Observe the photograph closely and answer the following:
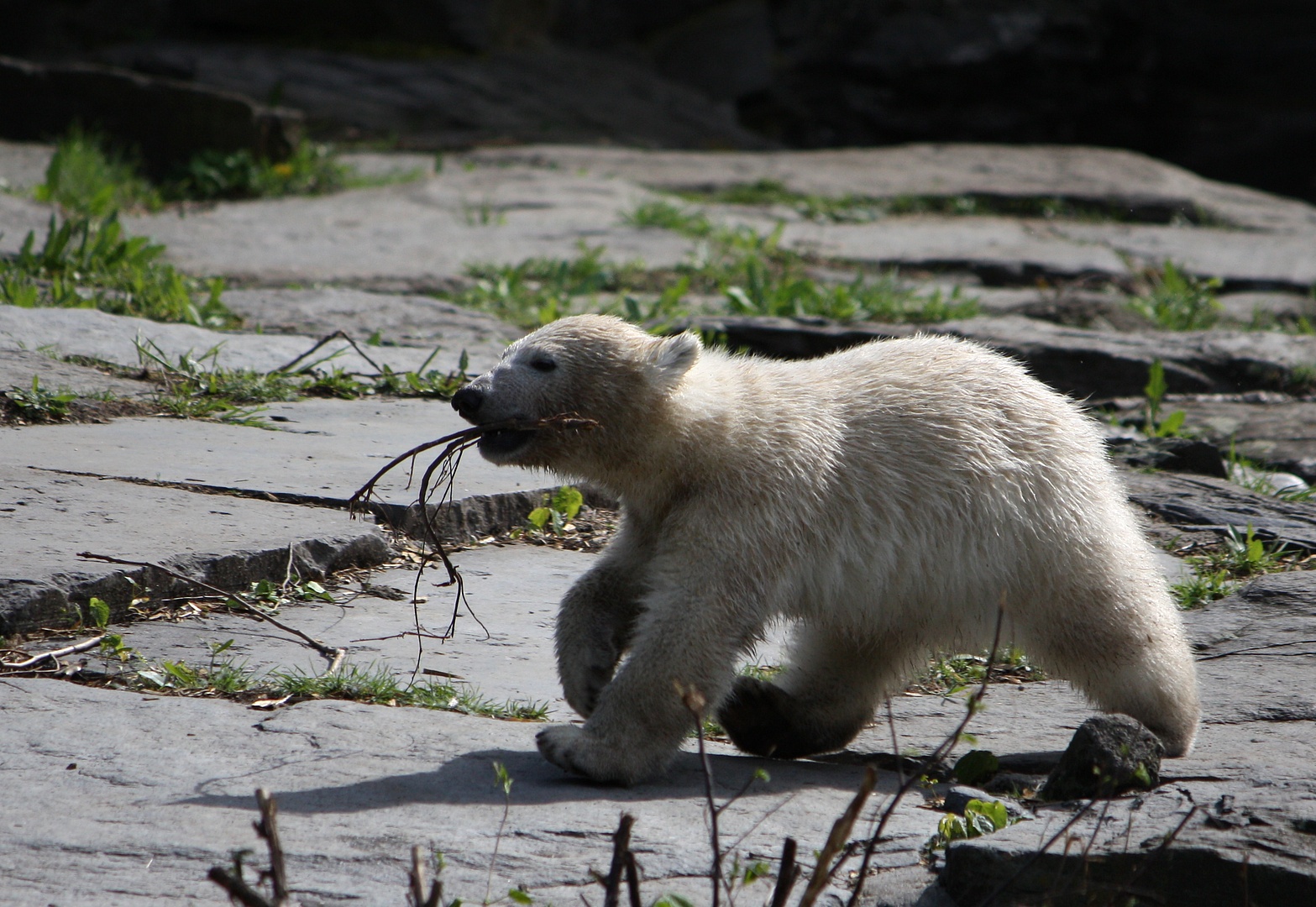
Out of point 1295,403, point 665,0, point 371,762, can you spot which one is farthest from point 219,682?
point 665,0

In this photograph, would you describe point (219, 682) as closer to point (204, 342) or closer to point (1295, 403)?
point (204, 342)

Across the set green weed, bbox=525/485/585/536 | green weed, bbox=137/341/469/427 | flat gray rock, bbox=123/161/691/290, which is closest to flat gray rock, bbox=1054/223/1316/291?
flat gray rock, bbox=123/161/691/290

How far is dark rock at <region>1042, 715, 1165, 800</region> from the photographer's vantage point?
8.86 feet

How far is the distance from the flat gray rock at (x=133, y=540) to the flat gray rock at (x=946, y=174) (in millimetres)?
7537

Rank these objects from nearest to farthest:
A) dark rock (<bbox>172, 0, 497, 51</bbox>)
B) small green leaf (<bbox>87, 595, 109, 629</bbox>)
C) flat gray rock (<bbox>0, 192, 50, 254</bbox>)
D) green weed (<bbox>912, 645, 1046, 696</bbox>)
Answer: small green leaf (<bbox>87, 595, 109, 629</bbox>) → green weed (<bbox>912, 645, 1046, 696</bbox>) → flat gray rock (<bbox>0, 192, 50, 254</bbox>) → dark rock (<bbox>172, 0, 497, 51</bbox>)

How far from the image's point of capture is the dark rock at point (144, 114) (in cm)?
942

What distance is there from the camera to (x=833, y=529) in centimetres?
318

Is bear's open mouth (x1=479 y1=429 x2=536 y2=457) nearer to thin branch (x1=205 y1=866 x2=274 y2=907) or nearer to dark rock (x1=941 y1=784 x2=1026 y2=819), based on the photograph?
dark rock (x1=941 y1=784 x2=1026 y2=819)

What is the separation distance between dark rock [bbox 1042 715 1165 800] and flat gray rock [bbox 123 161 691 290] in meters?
5.34

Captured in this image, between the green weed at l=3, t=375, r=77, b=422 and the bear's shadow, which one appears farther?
the green weed at l=3, t=375, r=77, b=422

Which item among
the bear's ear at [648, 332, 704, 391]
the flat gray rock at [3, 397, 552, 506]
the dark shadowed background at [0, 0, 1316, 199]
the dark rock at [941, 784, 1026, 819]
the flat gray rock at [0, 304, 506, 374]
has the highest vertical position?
the dark shadowed background at [0, 0, 1316, 199]

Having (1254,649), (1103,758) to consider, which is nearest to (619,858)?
(1103,758)

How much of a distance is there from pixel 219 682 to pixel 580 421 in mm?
1004

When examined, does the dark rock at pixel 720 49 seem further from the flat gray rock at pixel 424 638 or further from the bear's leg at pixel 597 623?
the bear's leg at pixel 597 623
